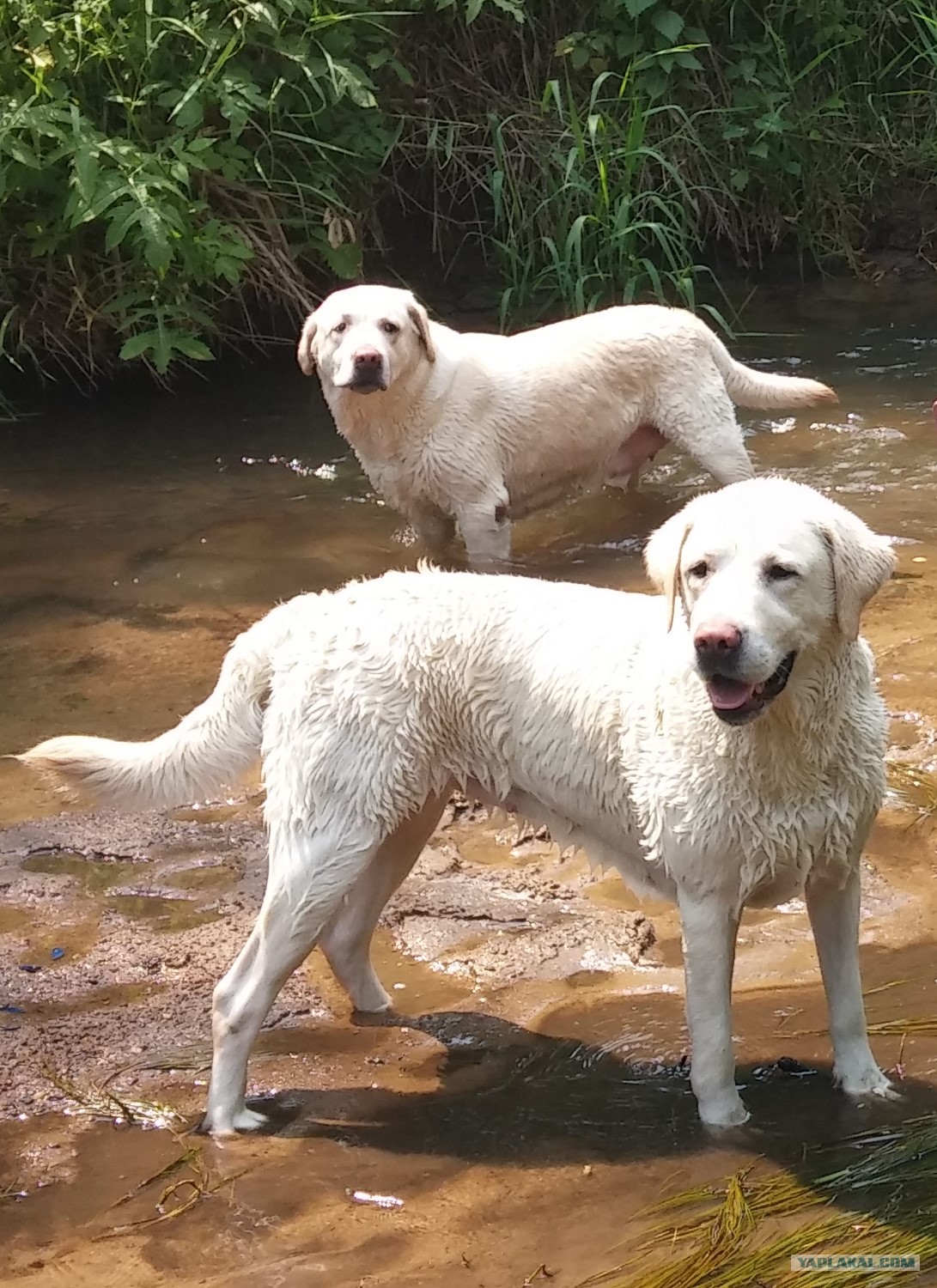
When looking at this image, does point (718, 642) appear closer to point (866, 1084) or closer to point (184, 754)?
point (866, 1084)

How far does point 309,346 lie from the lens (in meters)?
6.46

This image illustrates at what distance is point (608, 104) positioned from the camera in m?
10.4

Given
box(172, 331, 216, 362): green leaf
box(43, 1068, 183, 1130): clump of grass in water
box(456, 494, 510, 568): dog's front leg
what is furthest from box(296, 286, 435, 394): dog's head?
box(43, 1068, 183, 1130): clump of grass in water

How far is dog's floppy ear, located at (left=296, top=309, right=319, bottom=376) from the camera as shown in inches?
252

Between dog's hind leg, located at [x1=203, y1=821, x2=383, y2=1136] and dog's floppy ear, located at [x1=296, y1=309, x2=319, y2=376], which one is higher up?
dog's floppy ear, located at [x1=296, y1=309, x2=319, y2=376]

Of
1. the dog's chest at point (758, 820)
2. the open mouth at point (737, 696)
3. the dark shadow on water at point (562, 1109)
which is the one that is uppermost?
the open mouth at point (737, 696)

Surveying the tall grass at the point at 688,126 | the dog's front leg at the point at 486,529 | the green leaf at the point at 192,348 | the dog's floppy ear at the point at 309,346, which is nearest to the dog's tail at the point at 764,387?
the dog's front leg at the point at 486,529

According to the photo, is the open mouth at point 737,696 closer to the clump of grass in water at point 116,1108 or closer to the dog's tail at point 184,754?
the dog's tail at point 184,754

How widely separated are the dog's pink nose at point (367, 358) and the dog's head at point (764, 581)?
127 inches

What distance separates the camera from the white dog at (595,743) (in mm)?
2969

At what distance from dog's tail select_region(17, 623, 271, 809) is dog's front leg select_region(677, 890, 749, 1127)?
1.06 m

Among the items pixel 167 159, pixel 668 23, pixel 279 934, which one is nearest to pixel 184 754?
pixel 279 934

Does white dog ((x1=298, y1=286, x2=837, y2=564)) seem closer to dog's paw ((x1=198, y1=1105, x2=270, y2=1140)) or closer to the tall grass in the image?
the tall grass

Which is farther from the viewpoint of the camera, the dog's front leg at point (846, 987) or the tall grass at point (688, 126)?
the tall grass at point (688, 126)
